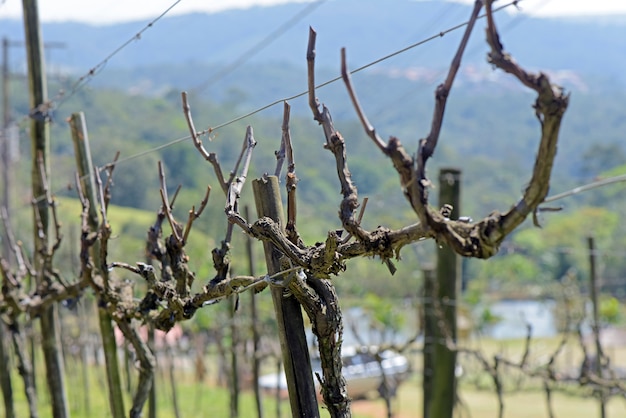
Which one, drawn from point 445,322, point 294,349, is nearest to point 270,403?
point 445,322

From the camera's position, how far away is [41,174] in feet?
26.4

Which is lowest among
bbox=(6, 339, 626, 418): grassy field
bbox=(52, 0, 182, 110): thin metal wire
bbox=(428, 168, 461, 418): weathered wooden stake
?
bbox=(6, 339, 626, 418): grassy field

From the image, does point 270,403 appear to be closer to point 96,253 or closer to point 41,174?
point 41,174

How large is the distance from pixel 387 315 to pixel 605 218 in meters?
40.3

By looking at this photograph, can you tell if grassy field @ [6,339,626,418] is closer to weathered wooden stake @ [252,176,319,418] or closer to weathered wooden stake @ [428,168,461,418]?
weathered wooden stake @ [428,168,461,418]

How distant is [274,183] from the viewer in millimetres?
4172

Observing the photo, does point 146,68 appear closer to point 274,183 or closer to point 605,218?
point 605,218

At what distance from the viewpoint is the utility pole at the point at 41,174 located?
8.02 metres

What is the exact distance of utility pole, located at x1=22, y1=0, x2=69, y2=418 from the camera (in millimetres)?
8016

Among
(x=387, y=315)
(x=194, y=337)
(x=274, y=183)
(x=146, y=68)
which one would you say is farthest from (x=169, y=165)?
(x=146, y=68)

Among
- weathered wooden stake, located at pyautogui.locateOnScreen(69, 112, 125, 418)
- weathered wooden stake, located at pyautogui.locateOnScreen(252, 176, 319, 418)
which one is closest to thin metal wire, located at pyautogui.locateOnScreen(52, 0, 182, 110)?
weathered wooden stake, located at pyautogui.locateOnScreen(69, 112, 125, 418)

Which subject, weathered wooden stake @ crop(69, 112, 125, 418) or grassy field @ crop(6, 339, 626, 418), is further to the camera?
grassy field @ crop(6, 339, 626, 418)

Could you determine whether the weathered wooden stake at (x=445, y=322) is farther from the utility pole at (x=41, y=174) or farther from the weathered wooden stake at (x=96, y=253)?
the utility pole at (x=41, y=174)

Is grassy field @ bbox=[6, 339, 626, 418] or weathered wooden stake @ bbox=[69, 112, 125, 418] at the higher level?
weathered wooden stake @ bbox=[69, 112, 125, 418]
